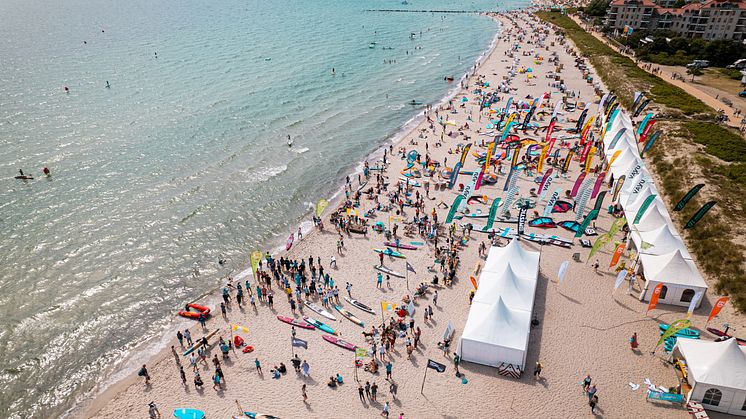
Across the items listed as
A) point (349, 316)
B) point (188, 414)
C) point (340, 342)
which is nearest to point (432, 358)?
point (340, 342)

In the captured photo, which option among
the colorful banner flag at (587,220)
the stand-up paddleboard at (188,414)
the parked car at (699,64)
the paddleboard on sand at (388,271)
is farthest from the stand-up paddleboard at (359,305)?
the parked car at (699,64)

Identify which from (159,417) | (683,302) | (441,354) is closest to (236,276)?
(159,417)

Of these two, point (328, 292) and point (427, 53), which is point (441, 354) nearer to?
point (328, 292)

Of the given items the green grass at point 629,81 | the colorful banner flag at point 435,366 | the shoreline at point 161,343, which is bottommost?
the shoreline at point 161,343

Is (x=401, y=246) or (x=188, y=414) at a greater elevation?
(x=401, y=246)

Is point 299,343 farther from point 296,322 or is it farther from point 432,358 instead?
point 432,358

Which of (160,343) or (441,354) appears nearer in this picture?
(441,354)

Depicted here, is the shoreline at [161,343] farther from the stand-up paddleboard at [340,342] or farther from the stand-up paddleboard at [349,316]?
the stand-up paddleboard at [340,342]
